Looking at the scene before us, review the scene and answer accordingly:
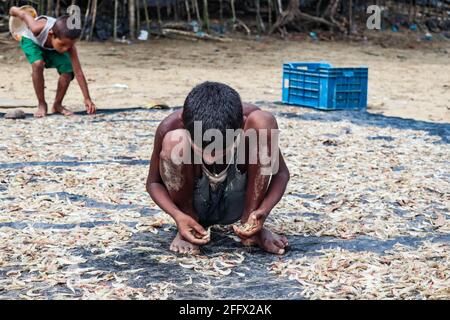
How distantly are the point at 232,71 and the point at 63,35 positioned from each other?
3.74 metres

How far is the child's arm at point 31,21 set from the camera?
646 centimetres

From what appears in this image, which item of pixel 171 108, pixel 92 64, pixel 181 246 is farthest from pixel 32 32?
pixel 181 246

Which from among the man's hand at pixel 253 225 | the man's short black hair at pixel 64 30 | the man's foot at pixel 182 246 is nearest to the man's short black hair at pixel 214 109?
the man's hand at pixel 253 225

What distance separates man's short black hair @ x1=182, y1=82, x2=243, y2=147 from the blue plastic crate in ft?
13.8

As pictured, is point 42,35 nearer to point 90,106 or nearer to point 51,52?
point 51,52

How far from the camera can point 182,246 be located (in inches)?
117

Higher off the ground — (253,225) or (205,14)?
(253,225)

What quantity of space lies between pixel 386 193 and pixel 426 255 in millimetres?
1008

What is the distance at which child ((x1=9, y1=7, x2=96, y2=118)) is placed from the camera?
6.39 meters

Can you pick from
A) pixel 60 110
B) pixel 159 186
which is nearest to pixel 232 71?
pixel 60 110

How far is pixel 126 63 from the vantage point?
10.1 metres

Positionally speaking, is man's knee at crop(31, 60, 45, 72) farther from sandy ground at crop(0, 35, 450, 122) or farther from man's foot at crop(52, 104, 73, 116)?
sandy ground at crop(0, 35, 450, 122)

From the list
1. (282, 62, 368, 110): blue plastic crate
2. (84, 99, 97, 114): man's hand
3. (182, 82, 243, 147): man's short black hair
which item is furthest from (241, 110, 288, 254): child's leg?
(282, 62, 368, 110): blue plastic crate
